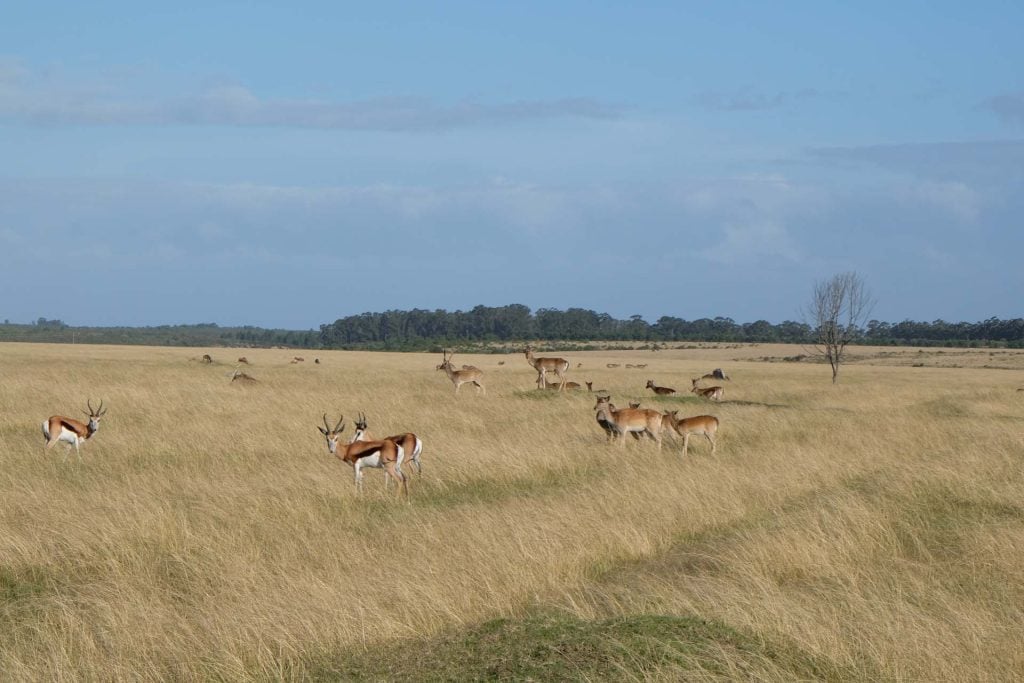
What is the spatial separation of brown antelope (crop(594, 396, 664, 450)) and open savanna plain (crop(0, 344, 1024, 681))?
29cm

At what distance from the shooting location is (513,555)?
8875mm

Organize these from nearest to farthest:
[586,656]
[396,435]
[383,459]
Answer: [586,656] < [383,459] < [396,435]

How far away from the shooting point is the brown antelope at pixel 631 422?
55.9ft

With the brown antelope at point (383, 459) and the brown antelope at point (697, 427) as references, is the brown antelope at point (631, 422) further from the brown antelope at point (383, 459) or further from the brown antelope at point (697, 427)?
the brown antelope at point (383, 459)

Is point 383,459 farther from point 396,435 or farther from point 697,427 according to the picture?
Result: point 697,427

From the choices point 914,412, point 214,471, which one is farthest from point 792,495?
point 914,412

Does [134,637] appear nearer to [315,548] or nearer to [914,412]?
[315,548]

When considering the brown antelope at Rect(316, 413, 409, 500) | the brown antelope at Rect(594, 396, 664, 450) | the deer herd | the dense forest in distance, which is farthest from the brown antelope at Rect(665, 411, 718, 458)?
the dense forest in distance

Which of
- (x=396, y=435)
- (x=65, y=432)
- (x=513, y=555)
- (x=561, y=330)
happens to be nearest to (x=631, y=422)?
(x=396, y=435)

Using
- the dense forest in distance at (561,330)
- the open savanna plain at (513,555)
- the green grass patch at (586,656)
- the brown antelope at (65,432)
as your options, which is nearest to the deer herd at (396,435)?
the brown antelope at (65,432)

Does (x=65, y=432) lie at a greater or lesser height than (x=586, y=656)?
greater

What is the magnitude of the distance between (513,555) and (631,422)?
8407 mm

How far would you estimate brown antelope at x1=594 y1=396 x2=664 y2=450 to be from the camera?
17031mm

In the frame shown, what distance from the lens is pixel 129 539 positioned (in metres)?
9.72
